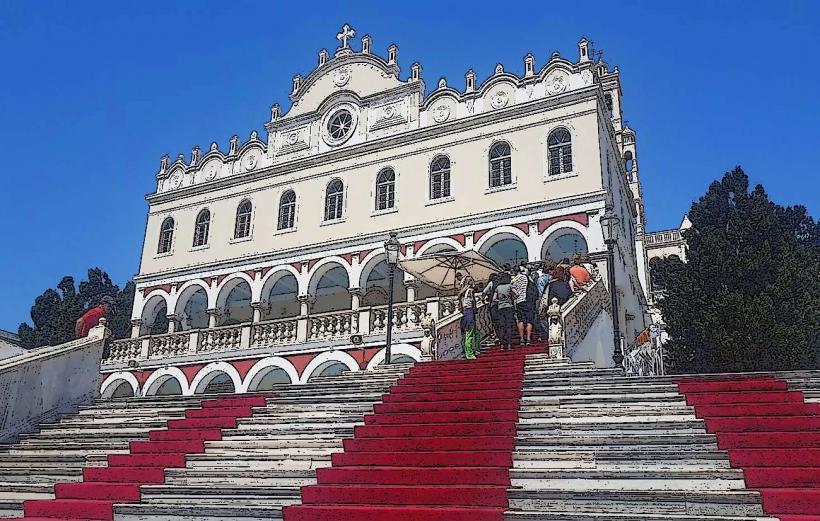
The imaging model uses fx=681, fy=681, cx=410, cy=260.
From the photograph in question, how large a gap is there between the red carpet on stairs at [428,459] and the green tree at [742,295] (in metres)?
15.2

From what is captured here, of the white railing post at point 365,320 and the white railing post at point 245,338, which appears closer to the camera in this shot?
the white railing post at point 365,320

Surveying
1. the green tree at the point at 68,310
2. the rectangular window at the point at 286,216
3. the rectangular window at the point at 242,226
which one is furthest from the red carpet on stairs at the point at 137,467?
the green tree at the point at 68,310

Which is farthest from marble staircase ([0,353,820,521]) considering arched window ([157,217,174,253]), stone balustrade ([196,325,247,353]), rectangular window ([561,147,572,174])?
arched window ([157,217,174,253])

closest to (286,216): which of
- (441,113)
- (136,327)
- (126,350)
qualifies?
(441,113)

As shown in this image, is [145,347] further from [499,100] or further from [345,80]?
[499,100]

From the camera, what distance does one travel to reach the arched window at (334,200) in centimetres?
2623

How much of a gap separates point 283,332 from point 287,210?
18.7 ft

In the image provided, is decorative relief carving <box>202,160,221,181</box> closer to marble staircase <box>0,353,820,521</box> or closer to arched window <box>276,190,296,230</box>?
arched window <box>276,190,296,230</box>

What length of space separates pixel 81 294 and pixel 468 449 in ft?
143

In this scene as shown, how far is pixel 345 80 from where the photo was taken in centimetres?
2792

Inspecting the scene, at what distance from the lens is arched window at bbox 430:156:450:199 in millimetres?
24125

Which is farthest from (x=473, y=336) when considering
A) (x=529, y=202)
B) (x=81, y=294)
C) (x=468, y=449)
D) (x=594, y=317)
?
(x=81, y=294)

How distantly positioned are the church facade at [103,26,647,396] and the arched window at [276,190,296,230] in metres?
0.05

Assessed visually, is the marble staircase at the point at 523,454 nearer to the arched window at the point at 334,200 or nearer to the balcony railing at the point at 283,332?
the balcony railing at the point at 283,332
